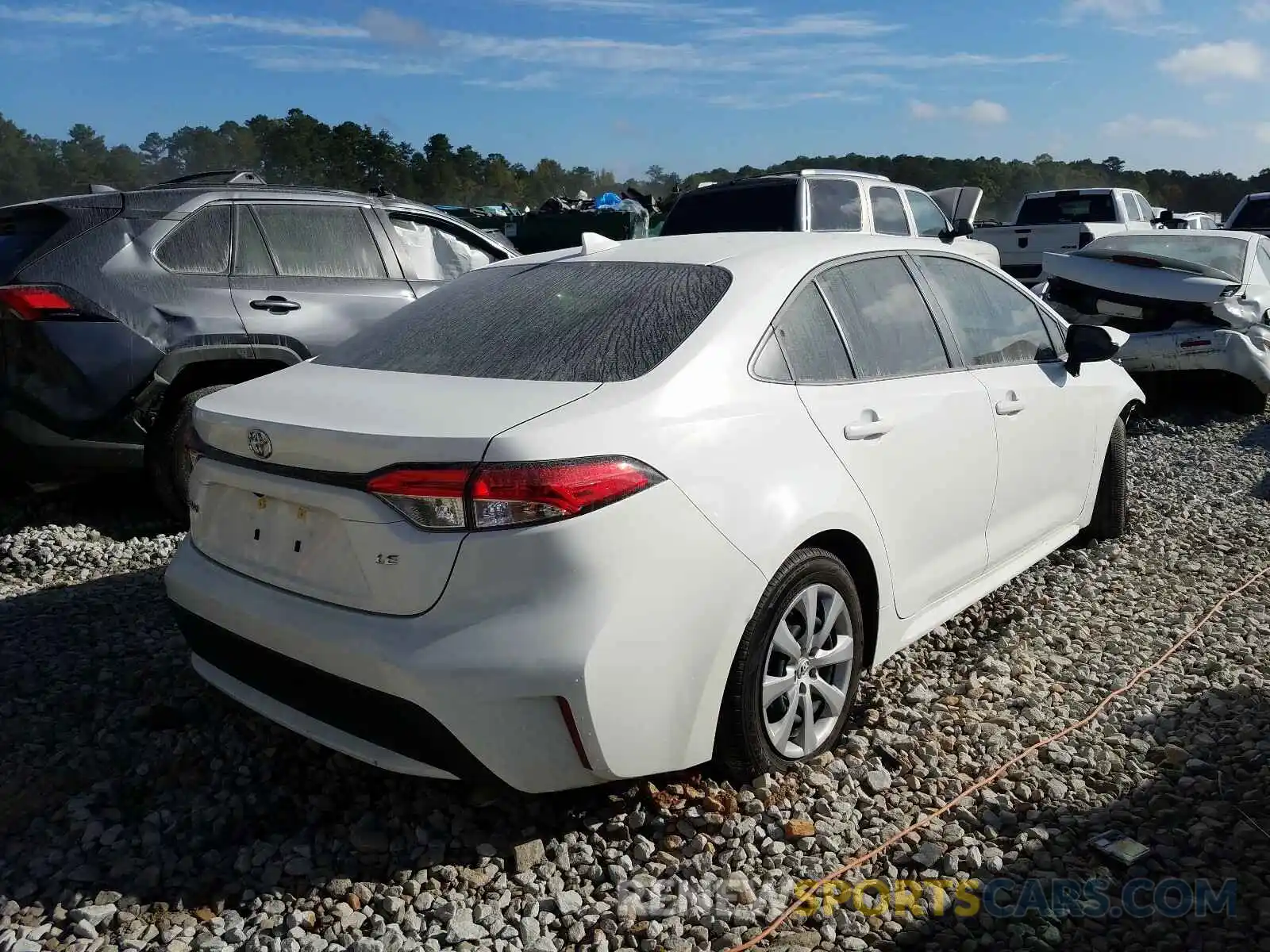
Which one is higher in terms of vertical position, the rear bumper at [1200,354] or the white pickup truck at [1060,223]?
the white pickup truck at [1060,223]

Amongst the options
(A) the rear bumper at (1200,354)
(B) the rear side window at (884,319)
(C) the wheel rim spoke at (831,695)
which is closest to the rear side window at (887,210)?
(A) the rear bumper at (1200,354)

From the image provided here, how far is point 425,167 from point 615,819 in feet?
200

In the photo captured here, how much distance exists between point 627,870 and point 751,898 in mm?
326

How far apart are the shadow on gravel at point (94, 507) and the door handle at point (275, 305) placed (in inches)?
43.1

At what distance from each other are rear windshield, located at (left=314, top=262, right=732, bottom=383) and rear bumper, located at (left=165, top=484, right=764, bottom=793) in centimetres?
51

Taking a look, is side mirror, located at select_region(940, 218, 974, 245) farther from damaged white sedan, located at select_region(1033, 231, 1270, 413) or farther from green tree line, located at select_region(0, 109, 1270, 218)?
green tree line, located at select_region(0, 109, 1270, 218)

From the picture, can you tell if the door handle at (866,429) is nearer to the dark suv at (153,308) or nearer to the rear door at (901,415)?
the rear door at (901,415)

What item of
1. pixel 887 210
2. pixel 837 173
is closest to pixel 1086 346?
pixel 837 173

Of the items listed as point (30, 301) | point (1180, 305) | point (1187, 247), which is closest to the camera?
point (30, 301)

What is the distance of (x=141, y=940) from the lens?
236cm

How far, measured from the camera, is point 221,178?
602 centimetres

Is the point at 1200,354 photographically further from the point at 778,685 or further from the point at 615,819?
the point at 615,819

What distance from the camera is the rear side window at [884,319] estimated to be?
10.7 feet

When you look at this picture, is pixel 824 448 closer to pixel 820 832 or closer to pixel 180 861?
pixel 820 832
